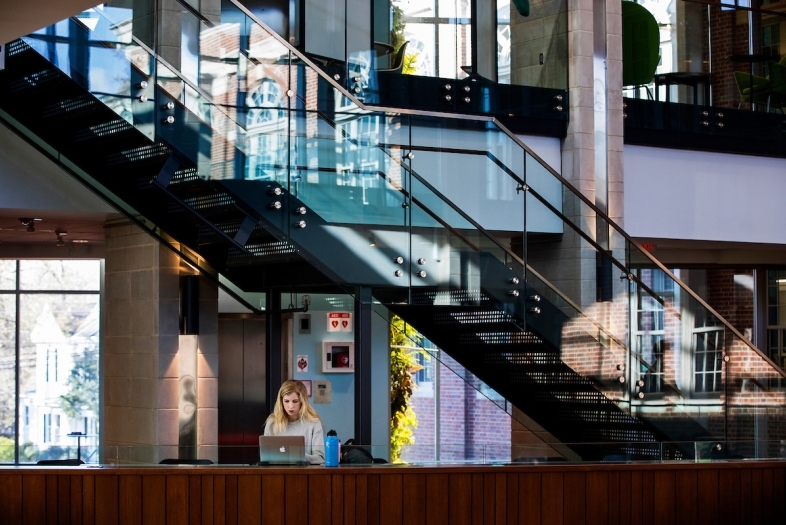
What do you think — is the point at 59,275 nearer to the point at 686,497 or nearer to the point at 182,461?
the point at 182,461

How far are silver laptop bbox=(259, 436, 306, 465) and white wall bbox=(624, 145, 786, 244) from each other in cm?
610

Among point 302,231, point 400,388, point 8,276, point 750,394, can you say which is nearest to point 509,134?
point 302,231

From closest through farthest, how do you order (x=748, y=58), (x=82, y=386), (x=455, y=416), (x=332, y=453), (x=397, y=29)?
(x=332, y=453), (x=397, y=29), (x=748, y=58), (x=82, y=386), (x=455, y=416)

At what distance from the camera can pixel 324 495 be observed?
7.11 metres

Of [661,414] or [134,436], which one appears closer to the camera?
[661,414]

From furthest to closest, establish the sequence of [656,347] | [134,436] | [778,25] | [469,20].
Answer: [778,25], [469,20], [134,436], [656,347]

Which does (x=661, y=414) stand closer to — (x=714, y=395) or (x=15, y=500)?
(x=714, y=395)

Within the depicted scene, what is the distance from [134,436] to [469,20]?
5.32m

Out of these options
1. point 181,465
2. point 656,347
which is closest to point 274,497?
point 181,465

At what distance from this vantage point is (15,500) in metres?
7.14

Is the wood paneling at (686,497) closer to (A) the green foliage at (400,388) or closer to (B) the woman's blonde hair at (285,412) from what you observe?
(B) the woman's blonde hair at (285,412)

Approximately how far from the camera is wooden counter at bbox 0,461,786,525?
279 inches

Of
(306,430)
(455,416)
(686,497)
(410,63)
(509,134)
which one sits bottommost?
(455,416)

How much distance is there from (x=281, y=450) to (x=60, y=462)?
1.41 metres
